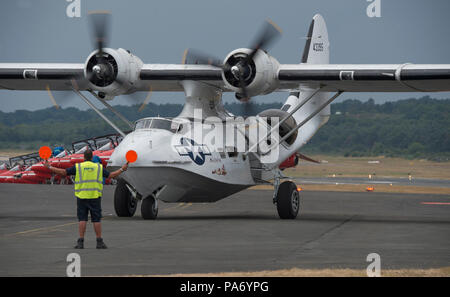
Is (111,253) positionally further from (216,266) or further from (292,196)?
(292,196)

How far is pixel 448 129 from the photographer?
319 feet

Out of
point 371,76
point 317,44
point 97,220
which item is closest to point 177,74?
point 371,76

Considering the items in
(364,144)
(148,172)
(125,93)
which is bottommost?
(364,144)

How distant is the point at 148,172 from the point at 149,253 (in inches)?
242

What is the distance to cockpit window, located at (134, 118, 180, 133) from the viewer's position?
2123 cm

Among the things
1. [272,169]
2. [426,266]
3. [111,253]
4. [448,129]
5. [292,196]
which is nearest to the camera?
[426,266]

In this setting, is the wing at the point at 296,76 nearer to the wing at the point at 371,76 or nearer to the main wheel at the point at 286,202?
the wing at the point at 371,76

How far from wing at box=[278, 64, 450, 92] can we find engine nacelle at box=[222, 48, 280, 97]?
57 centimetres

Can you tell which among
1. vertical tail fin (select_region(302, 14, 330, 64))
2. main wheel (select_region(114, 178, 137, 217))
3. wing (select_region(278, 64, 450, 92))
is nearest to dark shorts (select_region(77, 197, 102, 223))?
main wheel (select_region(114, 178, 137, 217))

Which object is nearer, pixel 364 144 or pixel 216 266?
pixel 216 266

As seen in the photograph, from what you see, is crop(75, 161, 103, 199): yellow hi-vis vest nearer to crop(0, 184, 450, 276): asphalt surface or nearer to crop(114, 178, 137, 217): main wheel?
crop(0, 184, 450, 276): asphalt surface

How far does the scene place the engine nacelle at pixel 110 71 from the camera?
2234 centimetres

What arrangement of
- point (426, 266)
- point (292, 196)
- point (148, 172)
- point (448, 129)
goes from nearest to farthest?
point (426, 266) < point (148, 172) < point (292, 196) < point (448, 129)
